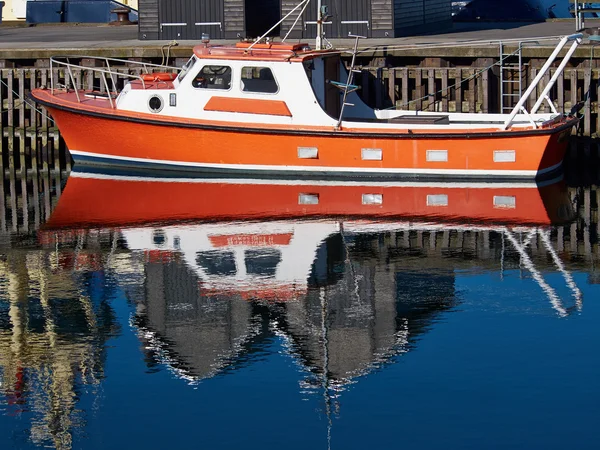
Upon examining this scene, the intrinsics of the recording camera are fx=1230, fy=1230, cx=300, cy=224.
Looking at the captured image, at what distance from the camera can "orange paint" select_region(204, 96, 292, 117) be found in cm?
1845

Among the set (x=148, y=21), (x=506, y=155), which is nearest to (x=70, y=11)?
(x=148, y=21)

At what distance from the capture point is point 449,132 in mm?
18062

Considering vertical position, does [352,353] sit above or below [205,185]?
below

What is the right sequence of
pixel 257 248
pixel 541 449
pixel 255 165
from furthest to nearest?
pixel 255 165 < pixel 257 248 < pixel 541 449

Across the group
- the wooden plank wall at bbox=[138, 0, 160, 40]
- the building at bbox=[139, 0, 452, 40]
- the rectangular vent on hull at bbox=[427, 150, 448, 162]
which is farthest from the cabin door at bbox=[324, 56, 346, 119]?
the wooden plank wall at bbox=[138, 0, 160, 40]

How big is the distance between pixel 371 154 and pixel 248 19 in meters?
7.90

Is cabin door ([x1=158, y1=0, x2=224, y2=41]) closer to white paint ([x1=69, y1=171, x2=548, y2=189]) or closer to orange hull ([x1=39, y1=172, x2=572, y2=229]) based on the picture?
→ white paint ([x1=69, y1=171, x2=548, y2=189])

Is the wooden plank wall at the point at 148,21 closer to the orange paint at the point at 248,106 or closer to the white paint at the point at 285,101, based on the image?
the white paint at the point at 285,101

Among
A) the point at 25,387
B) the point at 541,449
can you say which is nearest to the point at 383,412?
the point at 541,449

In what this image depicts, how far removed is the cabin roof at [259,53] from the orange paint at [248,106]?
632mm

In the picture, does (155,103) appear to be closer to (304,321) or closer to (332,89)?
(332,89)

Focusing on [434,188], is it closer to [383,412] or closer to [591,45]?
[591,45]

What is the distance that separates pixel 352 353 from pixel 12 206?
8.63 meters

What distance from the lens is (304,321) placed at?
1138 centimetres
